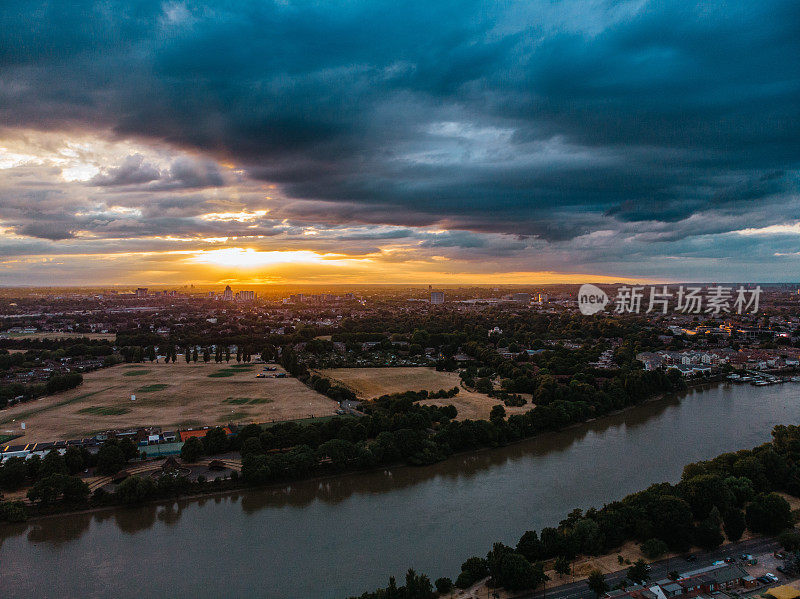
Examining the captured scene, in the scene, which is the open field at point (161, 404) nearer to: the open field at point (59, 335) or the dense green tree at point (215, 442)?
the dense green tree at point (215, 442)

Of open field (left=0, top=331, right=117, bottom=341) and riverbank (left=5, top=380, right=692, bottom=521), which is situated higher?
riverbank (left=5, top=380, right=692, bottom=521)

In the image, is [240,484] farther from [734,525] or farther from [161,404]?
[734,525]

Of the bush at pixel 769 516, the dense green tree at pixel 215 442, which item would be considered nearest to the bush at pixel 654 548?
the bush at pixel 769 516

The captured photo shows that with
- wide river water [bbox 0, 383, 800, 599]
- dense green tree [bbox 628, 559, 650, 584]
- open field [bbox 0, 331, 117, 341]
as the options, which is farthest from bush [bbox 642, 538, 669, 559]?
open field [bbox 0, 331, 117, 341]

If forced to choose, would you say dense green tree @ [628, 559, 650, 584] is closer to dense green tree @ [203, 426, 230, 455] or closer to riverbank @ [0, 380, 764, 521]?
riverbank @ [0, 380, 764, 521]

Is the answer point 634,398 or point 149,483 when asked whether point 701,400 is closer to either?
point 634,398

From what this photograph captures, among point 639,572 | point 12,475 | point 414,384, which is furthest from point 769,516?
point 12,475
